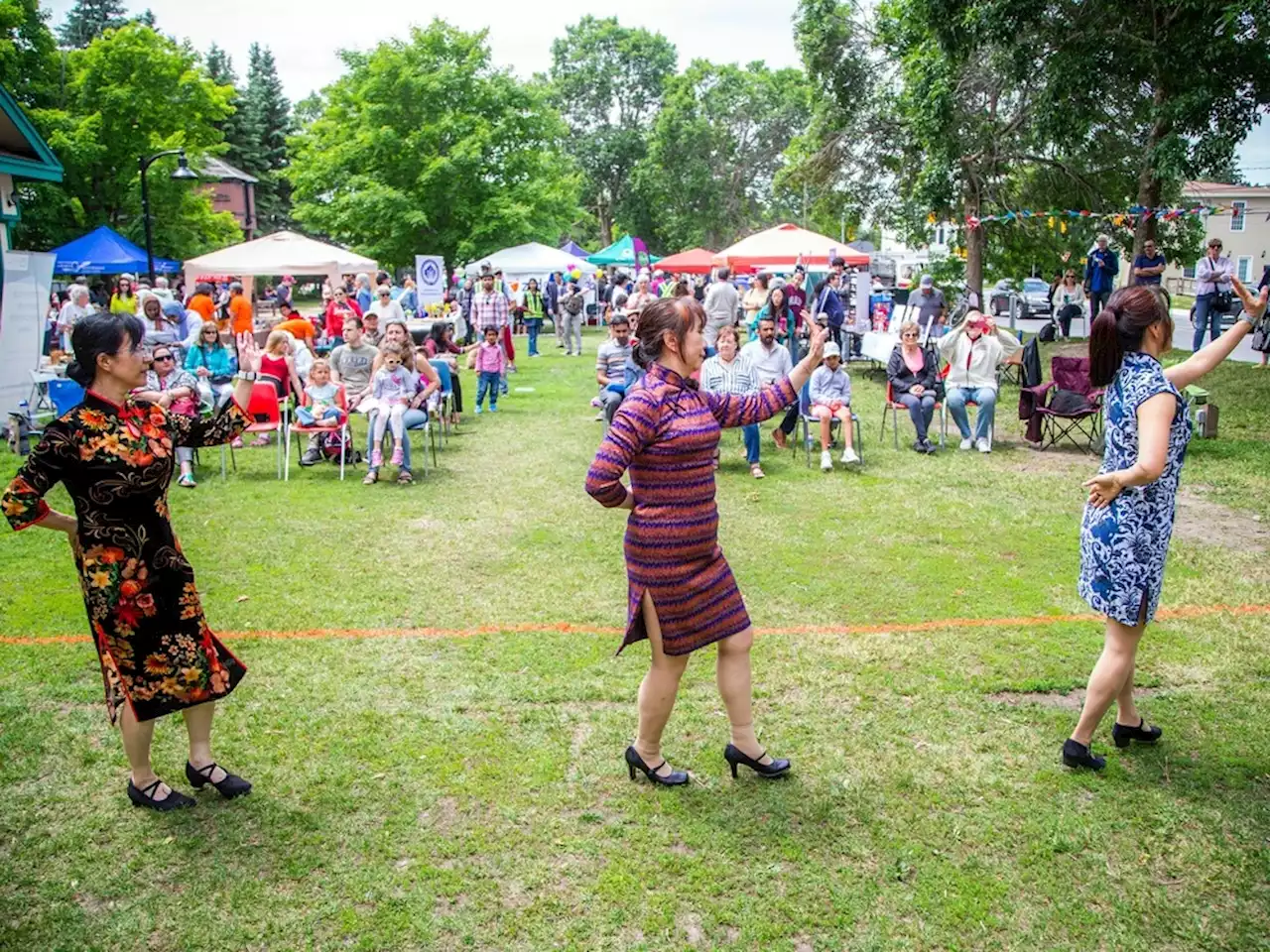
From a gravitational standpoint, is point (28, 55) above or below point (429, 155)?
above

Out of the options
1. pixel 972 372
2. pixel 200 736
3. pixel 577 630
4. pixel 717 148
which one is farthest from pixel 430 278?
pixel 717 148

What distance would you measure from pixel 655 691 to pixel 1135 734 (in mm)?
1976

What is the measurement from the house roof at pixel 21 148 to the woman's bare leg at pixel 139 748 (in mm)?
2114

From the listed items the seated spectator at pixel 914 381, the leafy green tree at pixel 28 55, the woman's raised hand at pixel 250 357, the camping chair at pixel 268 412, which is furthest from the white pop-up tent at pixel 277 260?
the seated spectator at pixel 914 381

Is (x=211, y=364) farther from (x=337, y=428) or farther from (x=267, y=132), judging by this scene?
(x=267, y=132)

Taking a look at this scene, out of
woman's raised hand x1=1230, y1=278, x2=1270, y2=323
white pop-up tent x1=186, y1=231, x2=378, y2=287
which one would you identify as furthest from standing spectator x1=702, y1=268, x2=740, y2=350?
woman's raised hand x1=1230, y1=278, x2=1270, y2=323

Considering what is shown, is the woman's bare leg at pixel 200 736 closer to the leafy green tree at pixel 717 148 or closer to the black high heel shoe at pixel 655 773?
the black high heel shoe at pixel 655 773

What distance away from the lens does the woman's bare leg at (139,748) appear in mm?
3912

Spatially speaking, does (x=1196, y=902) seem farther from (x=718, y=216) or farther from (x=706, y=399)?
(x=718, y=216)

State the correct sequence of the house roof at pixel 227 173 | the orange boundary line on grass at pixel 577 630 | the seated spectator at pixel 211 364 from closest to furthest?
the orange boundary line on grass at pixel 577 630, the seated spectator at pixel 211 364, the house roof at pixel 227 173

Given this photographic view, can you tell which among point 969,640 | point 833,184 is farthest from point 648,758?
point 833,184

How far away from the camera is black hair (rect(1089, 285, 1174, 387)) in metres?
3.99

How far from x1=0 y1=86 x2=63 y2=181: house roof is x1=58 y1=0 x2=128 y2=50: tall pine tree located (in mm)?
62253

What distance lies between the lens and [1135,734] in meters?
4.42
